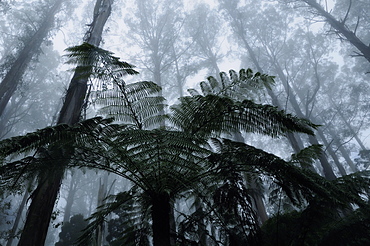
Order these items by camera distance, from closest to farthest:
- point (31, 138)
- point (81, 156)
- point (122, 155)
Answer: point (31, 138) < point (122, 155) < point (81, 156)

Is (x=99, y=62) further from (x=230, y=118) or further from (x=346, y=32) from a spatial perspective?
(x=346, y=32)

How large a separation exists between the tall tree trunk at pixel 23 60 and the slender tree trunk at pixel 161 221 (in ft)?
28.0

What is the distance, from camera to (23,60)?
8.60 meters

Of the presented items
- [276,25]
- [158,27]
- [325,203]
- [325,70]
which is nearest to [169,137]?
[325,203]

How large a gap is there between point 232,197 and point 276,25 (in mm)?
16683

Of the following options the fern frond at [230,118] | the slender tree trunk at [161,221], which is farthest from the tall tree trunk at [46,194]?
the fern frond at [230,118]

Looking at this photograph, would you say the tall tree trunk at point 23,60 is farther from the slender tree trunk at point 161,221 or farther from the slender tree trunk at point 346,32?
the slender tree trunk at point 346,32

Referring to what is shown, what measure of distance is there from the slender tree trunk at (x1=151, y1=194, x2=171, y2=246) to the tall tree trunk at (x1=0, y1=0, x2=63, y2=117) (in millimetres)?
8536

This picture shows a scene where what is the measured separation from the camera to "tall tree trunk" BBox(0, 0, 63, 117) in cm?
766

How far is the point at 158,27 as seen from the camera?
14.7 m

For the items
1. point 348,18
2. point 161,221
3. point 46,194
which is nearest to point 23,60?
point 46,194

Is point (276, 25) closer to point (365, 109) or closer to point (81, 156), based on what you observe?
point (365, 109)

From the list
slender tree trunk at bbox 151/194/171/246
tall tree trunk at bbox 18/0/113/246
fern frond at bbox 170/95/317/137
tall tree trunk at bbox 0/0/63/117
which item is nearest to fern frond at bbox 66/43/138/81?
tall tree trunk at bbox 18/0/113/246

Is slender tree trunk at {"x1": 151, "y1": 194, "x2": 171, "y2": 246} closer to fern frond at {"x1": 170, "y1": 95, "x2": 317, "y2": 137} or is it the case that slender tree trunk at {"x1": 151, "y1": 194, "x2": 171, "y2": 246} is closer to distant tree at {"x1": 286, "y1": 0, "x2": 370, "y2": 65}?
fern frond at {"x1": 170, "y1": 95, "x2": 317, "y2": 137}
